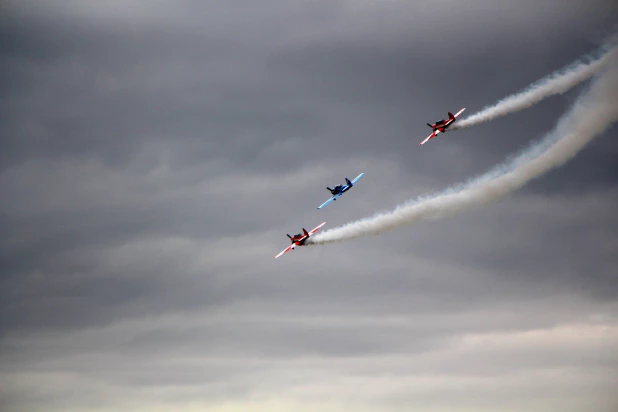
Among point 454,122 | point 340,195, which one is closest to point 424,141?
point 454,122

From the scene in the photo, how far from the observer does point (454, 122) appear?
16362 centimetres

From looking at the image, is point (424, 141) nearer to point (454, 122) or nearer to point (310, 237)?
point (454, 122)

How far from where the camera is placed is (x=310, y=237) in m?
166

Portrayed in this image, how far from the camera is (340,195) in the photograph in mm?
176875

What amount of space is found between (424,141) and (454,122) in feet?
17.1

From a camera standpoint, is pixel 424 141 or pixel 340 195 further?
pixel 340 195

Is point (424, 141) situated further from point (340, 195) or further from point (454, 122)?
point (340, 195)

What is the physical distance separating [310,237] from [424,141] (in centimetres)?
2218

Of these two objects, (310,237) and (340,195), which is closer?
(310,237)

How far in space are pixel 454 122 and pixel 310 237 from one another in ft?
89.7

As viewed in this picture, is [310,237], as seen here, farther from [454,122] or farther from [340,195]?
[454,122]

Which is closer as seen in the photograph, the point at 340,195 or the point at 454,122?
the point at 454,122

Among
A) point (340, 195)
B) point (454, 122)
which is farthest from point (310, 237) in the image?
point (454, 122)

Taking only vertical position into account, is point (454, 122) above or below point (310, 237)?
above
